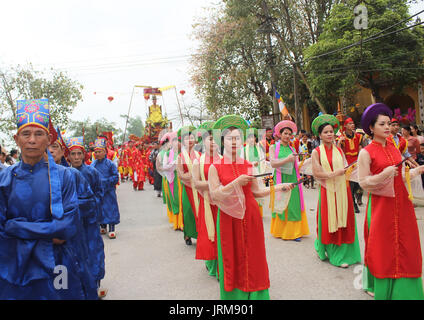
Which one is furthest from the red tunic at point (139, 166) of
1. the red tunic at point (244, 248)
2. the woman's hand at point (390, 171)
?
the woman's hand at point (390, 171)

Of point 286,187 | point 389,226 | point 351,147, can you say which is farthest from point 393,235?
point 351,147

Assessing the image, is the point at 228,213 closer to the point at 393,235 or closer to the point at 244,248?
the point at 244,248

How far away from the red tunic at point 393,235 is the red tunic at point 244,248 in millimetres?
1056

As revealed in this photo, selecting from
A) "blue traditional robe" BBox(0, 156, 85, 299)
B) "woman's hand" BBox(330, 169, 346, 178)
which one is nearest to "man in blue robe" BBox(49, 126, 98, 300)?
"blue traditional robe" BBox(0, 156, 85, 299)

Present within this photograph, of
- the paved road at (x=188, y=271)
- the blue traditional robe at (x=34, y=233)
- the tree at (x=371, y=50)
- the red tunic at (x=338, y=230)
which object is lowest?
the paved road at (x=188, y=271)

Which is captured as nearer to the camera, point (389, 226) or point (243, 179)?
point (243, 179)

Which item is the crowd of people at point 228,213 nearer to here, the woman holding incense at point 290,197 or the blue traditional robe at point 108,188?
the woman holding incense at point 290,197

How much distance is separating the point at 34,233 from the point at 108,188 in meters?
4.59

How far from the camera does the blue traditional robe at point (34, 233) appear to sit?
2.35 meters

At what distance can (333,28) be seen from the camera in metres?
15.9

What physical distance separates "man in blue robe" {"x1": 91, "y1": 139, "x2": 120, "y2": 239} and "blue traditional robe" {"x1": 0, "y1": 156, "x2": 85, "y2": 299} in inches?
166

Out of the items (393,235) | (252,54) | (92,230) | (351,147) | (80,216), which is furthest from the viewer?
(252,54)

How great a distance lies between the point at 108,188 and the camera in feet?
22.5

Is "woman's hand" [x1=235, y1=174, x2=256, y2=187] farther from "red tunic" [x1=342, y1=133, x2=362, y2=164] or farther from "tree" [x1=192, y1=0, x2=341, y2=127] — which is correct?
"tree" [x1=192, y1=0, x2=341, y2=127]
